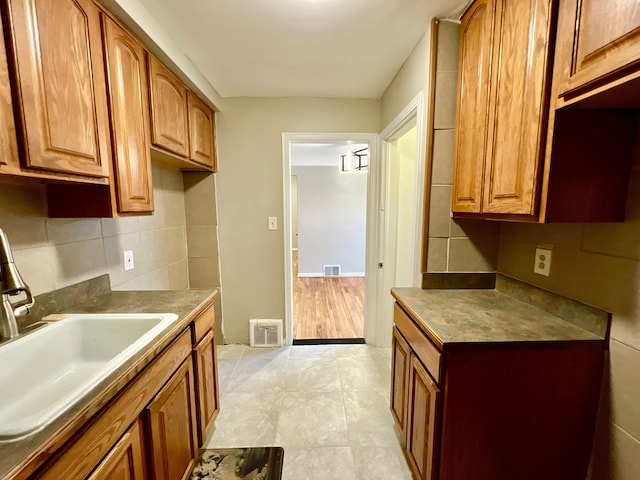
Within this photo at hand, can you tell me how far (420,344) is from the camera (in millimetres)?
1168

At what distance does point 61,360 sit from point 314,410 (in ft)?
4.56

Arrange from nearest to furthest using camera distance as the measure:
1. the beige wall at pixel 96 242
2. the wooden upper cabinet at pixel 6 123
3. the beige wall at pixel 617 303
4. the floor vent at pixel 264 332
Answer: the wooden upper cabinet at pixel 6 123 → the beige wall at pixel 617 303 → the beige wall at pixel 96 242 → the floor vent at pixel 264 332

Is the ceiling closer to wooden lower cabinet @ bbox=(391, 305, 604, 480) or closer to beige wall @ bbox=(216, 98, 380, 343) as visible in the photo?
beige wall @ bbox=(216, 98, 380, 343)

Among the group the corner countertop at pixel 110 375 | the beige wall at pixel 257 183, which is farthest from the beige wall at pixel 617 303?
the beige wall at pixel 257 183

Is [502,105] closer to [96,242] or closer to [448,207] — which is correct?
[448,207]

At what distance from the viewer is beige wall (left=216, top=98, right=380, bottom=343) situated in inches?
92.9

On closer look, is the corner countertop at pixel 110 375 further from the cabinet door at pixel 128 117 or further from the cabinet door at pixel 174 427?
the cabinet door at pixel 128 117

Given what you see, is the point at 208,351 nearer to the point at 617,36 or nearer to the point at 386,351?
the point at 386,351

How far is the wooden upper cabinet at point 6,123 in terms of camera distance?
2.53 ft

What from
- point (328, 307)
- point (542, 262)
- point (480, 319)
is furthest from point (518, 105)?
point (328, 307)

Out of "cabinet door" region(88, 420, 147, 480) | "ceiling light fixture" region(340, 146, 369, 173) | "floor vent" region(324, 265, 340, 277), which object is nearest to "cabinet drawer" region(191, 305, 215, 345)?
"cabinet door" region(88, 420, 147, 480)

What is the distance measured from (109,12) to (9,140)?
2.55 feet

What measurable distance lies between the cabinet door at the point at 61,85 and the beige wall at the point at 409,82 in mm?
1530

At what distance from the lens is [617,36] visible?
671 millimetres
